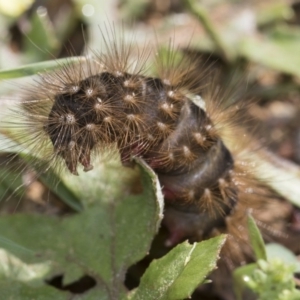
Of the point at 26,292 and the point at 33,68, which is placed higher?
the point at 33,68

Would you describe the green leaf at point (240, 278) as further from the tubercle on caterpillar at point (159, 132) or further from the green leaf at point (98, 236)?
the green leaf at point (98, 236)

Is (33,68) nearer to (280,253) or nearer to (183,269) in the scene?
(183,269)

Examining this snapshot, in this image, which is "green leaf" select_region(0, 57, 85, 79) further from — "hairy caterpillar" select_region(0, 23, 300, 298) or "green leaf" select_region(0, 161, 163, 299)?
"green leaf" select_region(0, 161, 163, 299)

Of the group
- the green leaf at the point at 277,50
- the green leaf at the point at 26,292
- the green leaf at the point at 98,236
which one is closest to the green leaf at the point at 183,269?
the green leaf at the point at 98,236

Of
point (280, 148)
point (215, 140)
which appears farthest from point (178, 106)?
point (280, 148)

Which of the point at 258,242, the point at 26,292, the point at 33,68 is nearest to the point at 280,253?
the point at 258,242

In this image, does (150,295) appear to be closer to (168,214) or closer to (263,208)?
(168,214)

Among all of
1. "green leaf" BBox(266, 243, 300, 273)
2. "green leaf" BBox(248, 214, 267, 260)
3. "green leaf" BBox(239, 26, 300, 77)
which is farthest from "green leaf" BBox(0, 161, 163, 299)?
"green leaf" BBox(239, 26, 300, 77)
